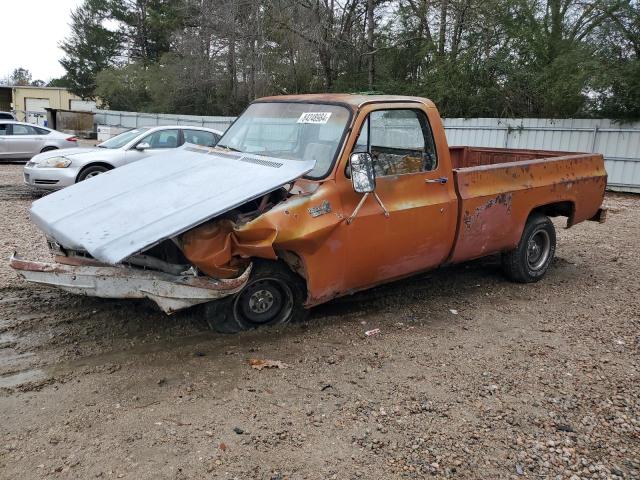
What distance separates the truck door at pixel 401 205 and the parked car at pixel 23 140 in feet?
45.2

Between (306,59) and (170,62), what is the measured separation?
552 inches

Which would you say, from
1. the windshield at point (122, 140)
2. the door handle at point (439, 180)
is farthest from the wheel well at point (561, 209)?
the windshield at point (122, 140)

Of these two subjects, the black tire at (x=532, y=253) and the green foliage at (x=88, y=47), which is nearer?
the black tire at (x=532, y=253)

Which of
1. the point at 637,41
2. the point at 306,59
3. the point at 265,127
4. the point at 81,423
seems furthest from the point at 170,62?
the point at 81,423

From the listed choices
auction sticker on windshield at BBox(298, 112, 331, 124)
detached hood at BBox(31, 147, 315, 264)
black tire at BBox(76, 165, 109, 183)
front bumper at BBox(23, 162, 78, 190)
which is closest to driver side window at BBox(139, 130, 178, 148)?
black tire at BBox(76, 165, 109, 183)

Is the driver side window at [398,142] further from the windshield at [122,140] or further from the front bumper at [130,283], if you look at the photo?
the windshield at [122,140]

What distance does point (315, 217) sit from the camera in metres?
4.07

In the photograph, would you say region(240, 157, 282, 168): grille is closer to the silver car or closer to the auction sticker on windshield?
the auction sticker on windshield

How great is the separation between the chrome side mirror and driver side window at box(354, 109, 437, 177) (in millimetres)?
424

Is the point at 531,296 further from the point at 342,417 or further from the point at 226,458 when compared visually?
the point at 226,458

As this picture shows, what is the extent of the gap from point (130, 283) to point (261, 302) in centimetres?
106

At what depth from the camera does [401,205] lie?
461 cm

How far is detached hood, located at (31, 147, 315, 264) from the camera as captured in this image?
11.4 ft

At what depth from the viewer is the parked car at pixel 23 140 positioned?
1560 centimetres
